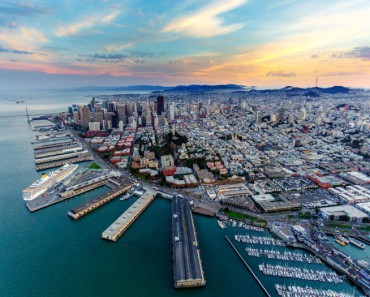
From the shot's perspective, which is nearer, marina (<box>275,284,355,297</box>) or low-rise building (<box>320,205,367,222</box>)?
marina (<box>275,284,355,297</box>)

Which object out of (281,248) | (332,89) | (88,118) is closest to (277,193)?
(281,248)

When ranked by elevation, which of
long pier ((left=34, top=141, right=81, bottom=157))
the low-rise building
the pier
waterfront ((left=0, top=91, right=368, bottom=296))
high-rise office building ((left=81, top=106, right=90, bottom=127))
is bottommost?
waterfront ((left=0, top=91, right=368, bottom=296))

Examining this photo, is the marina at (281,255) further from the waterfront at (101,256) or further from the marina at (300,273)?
the marina at (300,273)

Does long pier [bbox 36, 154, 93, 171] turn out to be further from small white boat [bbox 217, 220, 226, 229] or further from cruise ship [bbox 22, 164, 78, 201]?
small white boat [bbox 217, 220, 226, 229]

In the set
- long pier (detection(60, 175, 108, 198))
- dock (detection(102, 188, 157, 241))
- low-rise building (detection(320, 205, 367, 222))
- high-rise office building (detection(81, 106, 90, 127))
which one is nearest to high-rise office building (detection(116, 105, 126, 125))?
high-rise office building (detection(81, 106, 90, 127))

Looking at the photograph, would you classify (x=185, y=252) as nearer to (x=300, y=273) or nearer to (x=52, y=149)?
(x=300, y=273)

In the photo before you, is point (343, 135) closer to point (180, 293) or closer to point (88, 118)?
point (180, 293)

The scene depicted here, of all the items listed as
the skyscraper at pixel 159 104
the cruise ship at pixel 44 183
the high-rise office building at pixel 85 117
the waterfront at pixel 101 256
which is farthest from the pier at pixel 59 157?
the skyscraper at pixel 159 104
